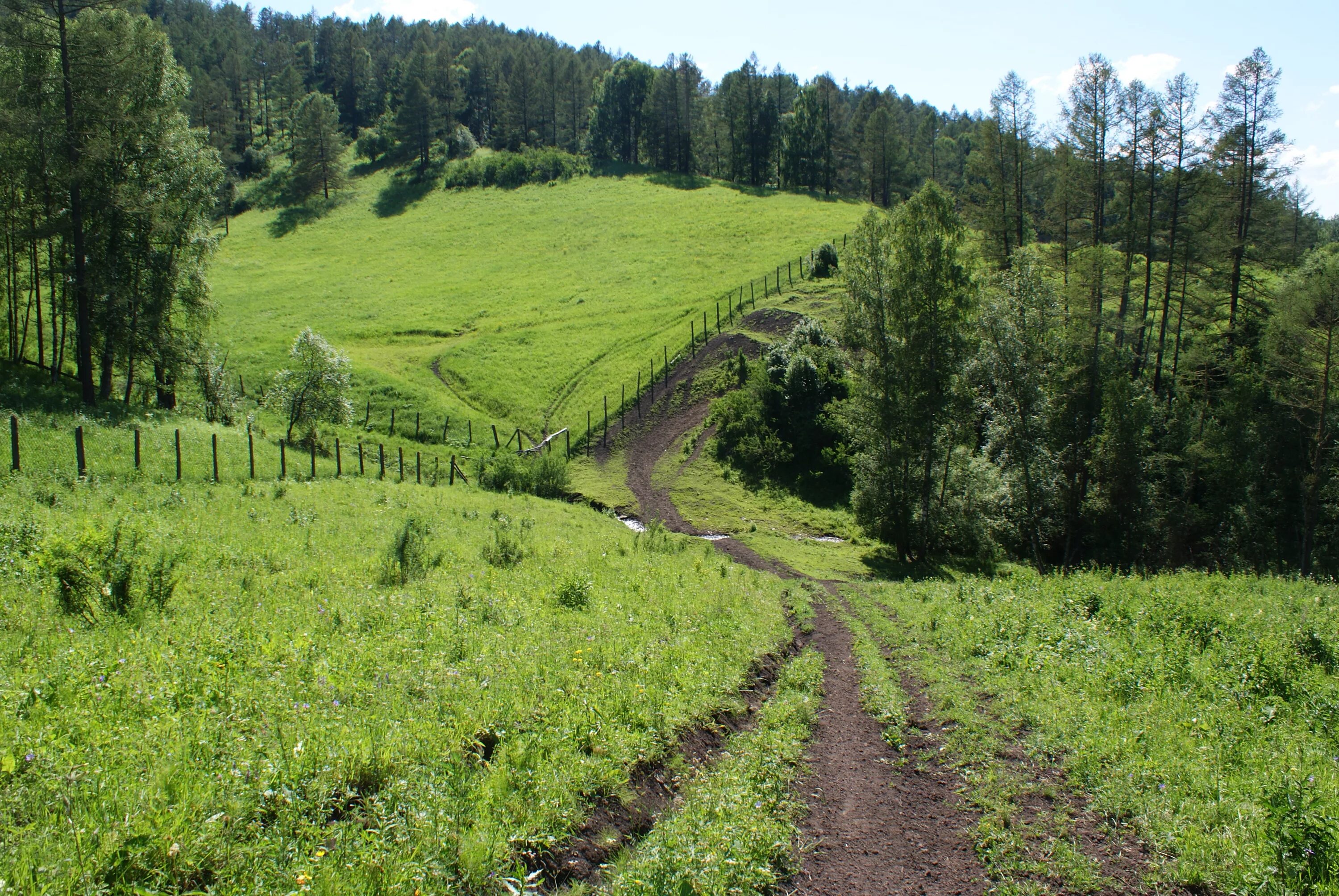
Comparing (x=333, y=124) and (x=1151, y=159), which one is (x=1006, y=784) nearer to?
(x=1151, y=159)

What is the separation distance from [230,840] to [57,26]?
1575 inches

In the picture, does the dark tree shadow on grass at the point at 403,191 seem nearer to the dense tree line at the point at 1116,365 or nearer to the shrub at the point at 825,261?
the shrub at the point at 825,261

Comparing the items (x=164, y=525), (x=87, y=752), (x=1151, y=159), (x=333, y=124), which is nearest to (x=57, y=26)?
(x=164, y=525)

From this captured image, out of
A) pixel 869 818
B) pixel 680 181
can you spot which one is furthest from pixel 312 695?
pixel 680 181

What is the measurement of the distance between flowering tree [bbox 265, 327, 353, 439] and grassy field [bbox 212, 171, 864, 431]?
547 cm

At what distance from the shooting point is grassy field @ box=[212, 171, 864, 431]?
5388cm

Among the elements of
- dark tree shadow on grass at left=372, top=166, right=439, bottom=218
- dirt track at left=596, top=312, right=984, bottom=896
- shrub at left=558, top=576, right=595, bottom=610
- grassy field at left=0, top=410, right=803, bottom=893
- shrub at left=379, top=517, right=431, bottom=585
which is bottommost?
dirt track at left=596, top=312, right=984, bottom=896

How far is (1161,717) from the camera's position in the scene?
9578 millimetres

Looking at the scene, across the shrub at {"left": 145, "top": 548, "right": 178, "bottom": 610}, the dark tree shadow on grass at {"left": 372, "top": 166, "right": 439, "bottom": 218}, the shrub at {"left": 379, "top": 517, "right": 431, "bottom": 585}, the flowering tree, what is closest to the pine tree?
the dark tree shadow on grass at {"left": 372, "top": 166, "right": 439, "bottom": 218}

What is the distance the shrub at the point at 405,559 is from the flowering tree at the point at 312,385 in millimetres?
26003

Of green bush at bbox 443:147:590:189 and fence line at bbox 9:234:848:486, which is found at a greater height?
green bush at bbox 443:147:590:189

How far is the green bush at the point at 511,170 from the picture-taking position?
11006cm

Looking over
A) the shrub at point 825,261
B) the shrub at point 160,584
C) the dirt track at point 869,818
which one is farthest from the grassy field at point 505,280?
the dirt track at point 869,818

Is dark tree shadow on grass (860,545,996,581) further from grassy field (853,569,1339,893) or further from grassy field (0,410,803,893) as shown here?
grassy field (0,410,803,893)
